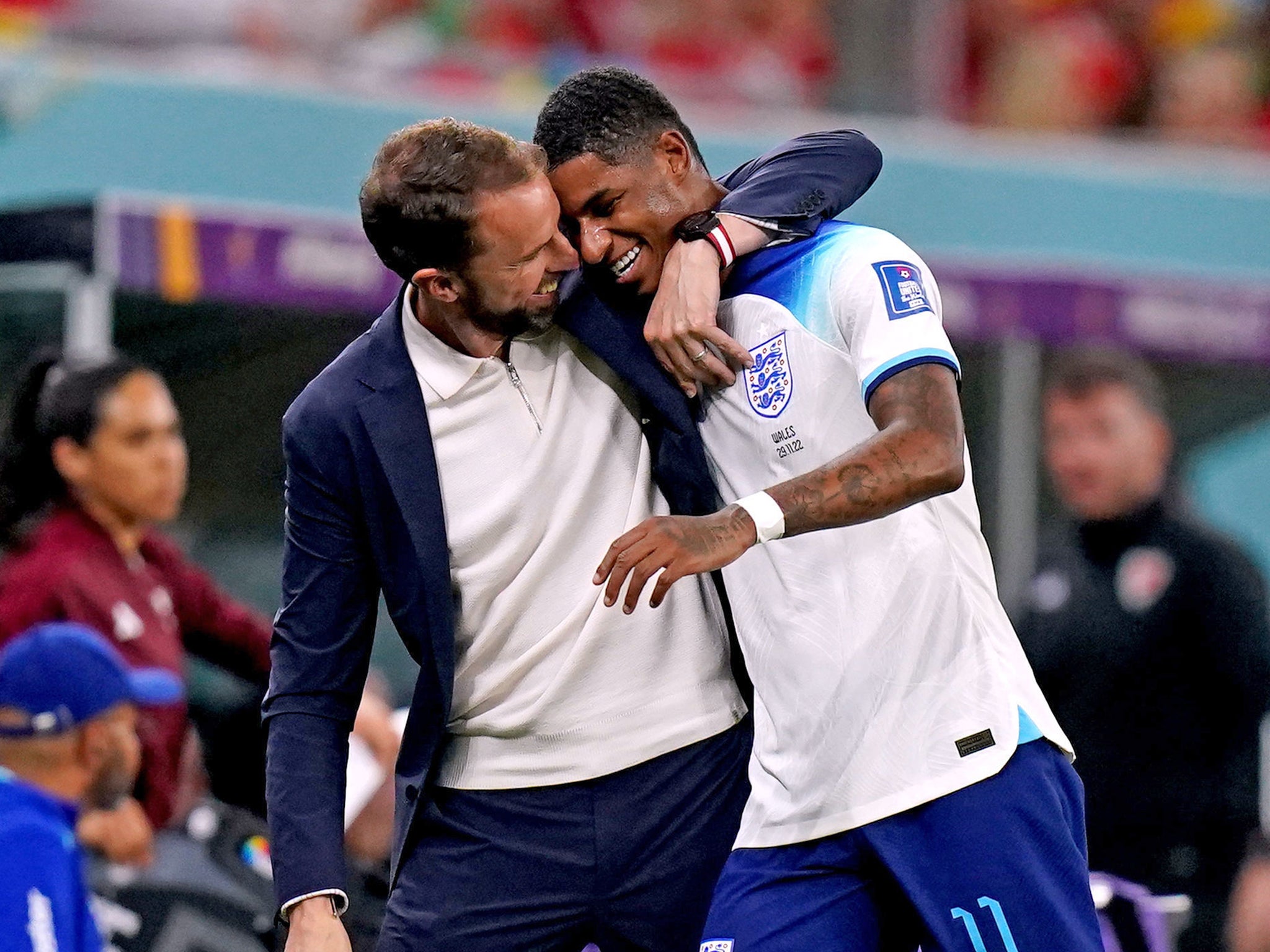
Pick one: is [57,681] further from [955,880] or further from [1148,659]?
[1148,659]

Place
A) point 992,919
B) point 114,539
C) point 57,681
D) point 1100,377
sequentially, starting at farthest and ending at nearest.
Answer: point 1100,377, point 114,539, point 57,681, point 992,919

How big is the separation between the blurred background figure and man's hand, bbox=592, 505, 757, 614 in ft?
4.92

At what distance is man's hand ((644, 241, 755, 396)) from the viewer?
2.88 metres

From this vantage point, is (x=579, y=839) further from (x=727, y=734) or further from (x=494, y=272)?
(x=494, y=272)

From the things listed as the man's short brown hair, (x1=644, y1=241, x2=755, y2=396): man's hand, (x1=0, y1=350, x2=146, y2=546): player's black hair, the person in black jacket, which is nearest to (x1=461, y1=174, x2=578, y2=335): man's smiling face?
the man's short brown hair

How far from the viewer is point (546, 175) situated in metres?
3.02

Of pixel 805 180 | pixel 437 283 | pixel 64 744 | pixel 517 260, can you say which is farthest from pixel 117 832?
pixel 805 180

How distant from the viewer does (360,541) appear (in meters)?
3.03

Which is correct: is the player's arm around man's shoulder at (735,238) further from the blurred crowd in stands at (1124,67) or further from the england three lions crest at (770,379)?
the blurred crowd in stands at (1124,67)

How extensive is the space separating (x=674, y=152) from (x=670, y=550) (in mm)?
875

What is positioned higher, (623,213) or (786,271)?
(623,213)

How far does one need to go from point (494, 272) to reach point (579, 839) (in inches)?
34.4

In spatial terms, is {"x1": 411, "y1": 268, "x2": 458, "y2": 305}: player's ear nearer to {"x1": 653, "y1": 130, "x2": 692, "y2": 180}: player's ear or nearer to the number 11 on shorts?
{"x1": 653, "y1": 130, "x2": 692, "y2": 180}: player's ear

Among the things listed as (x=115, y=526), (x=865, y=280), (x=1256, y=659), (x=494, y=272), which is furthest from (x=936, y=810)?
(x=115, y=526)
